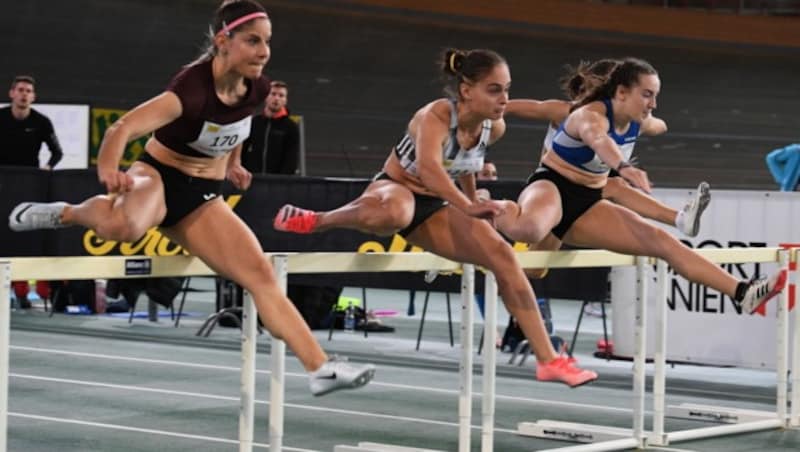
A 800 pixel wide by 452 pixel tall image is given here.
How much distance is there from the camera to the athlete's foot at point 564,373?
5836 millimetres

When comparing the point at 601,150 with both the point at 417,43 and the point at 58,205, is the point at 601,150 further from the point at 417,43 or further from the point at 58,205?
the point at 417,43

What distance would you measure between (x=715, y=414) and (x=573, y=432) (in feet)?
3.92

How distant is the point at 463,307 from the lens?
21.2 ft

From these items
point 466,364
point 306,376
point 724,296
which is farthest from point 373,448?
point 724,296

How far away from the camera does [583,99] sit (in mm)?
6648

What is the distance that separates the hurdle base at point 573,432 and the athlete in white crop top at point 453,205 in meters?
1.74

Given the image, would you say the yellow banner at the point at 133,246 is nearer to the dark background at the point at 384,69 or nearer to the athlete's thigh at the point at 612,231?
the athlete's thigh at the point at 612,231

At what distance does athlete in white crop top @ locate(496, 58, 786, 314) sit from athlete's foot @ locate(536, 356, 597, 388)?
2.26 feet

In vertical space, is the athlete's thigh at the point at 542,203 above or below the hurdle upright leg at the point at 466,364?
above

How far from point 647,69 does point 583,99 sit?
12.3 inches

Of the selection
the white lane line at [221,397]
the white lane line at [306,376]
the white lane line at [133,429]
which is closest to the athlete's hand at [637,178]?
the white lane line at [133,429]


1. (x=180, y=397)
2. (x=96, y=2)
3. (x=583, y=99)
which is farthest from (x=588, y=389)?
(x=96, y=2)

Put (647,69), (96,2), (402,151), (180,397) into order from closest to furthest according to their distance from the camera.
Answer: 1. (402,151)
2. (647,69)
3. (180,397)
4. (96,2)

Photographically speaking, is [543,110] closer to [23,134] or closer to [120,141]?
[120,141]
